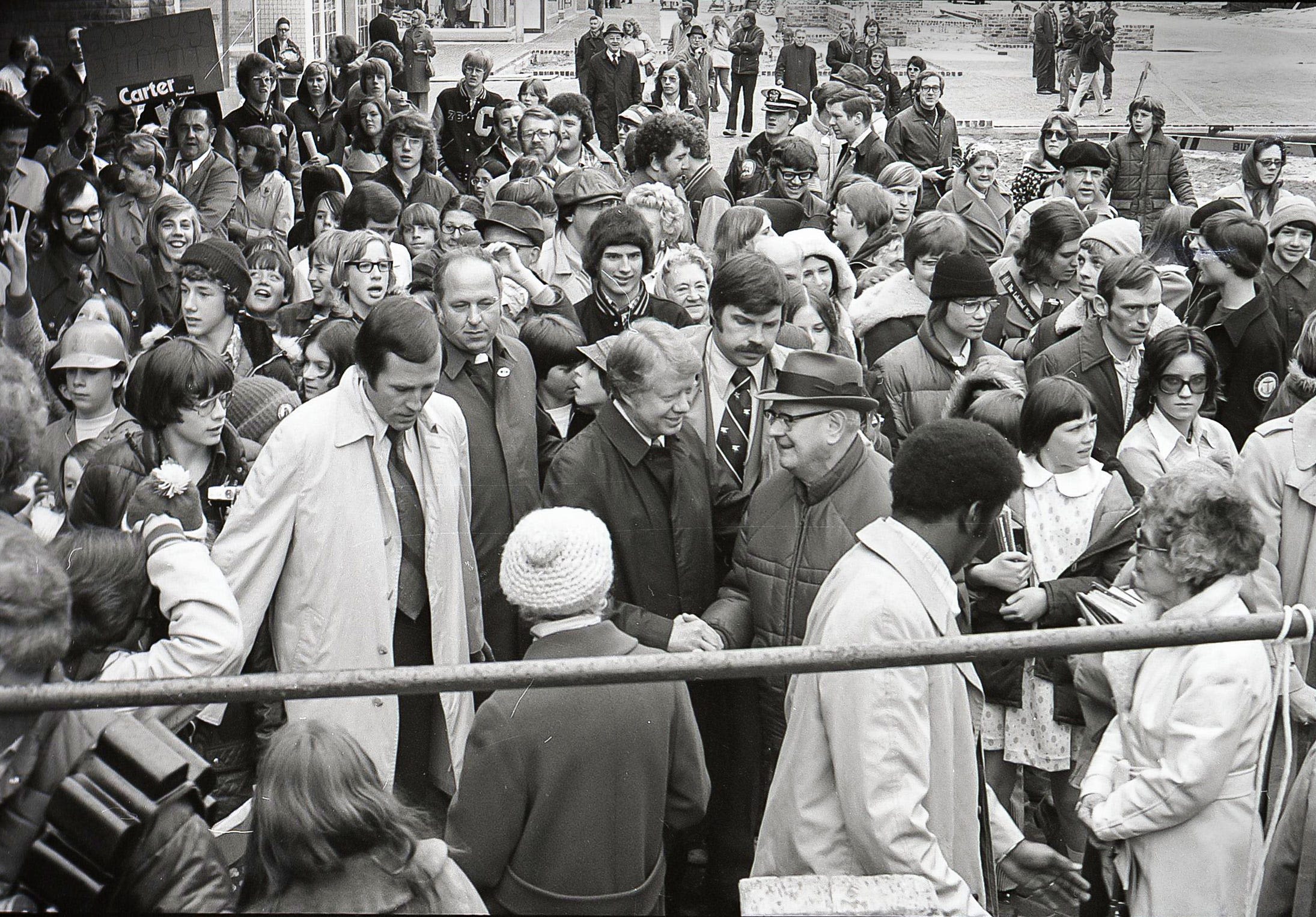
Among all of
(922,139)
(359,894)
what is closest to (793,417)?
(359,894)

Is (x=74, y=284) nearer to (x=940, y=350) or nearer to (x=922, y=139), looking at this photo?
(x=940, y=350)

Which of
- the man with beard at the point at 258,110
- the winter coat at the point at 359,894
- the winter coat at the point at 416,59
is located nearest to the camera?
the winter coat at the point at 359,894

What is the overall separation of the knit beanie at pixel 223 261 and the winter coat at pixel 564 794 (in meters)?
2.92

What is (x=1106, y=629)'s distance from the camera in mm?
2127

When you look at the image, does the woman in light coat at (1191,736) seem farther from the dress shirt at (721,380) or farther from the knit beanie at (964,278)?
the knit beanie at (964,278)

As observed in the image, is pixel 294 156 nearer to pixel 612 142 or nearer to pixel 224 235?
pixel 224 235

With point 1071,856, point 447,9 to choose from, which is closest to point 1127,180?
point 1071,856

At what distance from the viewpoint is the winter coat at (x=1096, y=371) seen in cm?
501

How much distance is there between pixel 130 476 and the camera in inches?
130

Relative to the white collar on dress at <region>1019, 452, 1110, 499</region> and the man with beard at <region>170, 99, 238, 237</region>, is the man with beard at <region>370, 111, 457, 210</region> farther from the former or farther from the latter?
the white collar on dress at <region>1019, 452, 1110, 499</region>

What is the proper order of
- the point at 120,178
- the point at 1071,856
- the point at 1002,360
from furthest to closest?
the point at 120,178 < the point at 1002,360 < the point at 1071,856

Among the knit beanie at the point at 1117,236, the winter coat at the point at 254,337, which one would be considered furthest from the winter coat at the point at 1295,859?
the winter coat at the point at 254,337

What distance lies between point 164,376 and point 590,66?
13129mm

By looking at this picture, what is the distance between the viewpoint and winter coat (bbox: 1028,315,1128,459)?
5.01 m
